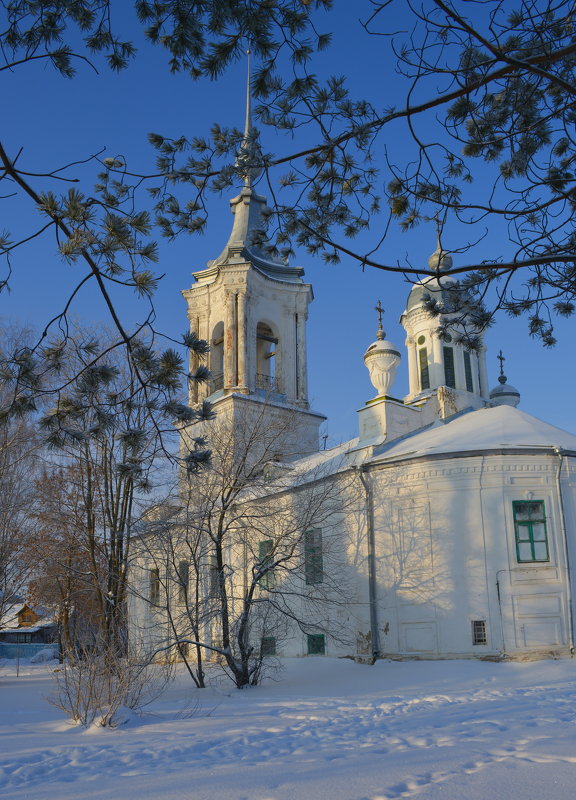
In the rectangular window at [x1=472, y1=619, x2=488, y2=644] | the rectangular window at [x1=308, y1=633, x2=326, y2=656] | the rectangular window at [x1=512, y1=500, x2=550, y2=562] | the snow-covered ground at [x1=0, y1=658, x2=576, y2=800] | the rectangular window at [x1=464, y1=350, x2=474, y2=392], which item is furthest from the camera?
the rectangular window at [x1=464, y1=350, x2=474, y2=392]

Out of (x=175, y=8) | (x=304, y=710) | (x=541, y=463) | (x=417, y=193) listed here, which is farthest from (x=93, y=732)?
(x=541, y=463)

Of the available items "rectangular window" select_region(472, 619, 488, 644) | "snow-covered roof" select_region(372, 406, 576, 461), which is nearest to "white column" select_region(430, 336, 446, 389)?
"snow-covered roof" select_region(372, 406, 576, 461)

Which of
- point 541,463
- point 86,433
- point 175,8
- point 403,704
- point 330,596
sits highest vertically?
point 175,8

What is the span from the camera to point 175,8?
19.5 feet

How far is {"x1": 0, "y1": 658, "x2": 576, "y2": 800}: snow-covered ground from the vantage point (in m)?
6.37

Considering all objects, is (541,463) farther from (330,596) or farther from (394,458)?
(330,596)

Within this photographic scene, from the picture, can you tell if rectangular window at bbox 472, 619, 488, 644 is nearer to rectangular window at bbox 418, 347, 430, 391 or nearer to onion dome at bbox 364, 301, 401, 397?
onion dome at bbox 364, 301, 401, 397

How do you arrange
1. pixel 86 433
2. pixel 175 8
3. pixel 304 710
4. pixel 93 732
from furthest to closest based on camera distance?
pixel 304 710 → pixel 93 732 → pixel 86 433 → pixel 175 8

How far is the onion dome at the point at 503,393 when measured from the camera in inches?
1259

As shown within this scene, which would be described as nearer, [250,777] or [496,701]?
[250,777]

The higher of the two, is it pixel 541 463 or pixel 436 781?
pixel 541 463

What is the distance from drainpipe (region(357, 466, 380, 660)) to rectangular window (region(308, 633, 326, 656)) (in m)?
2.14

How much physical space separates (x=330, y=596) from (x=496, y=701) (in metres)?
8.75

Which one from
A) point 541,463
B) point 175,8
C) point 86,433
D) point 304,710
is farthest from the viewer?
point 541,463
